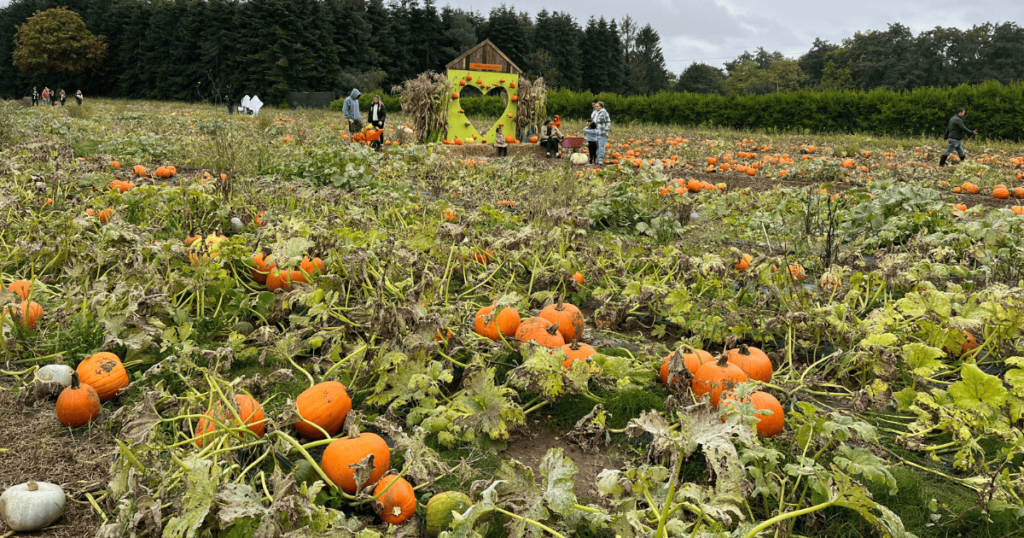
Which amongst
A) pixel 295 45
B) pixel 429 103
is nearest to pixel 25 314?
pixel 429 103

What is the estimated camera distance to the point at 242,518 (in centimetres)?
177

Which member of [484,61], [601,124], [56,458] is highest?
[484,61]

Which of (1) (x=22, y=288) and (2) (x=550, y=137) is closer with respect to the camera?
(1) (x=22, y=288)

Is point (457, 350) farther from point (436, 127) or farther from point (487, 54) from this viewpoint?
point (487, 54)

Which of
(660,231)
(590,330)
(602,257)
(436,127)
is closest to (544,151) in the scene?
(436,127)

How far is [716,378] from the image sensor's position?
8.22 ft

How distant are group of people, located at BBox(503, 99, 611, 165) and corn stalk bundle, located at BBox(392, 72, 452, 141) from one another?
59.4 inches

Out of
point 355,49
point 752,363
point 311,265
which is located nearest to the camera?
point 752,363

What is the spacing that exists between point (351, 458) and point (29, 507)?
951mm

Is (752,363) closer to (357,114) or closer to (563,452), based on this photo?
(563,452)

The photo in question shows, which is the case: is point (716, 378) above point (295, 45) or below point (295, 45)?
below

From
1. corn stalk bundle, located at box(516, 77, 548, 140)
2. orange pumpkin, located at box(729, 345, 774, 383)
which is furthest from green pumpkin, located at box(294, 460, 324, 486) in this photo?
corn stalk bundle, located at box(516, 77, 548, 140)

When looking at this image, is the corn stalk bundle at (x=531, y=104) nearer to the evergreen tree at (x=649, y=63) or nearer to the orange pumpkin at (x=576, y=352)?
the orange pumpkin at (x=576, y=352)

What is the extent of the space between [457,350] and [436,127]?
13564mm
